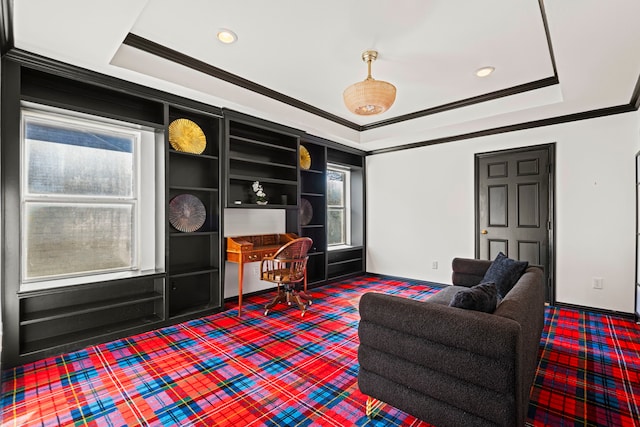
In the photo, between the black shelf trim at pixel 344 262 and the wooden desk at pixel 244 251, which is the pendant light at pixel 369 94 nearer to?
the wooden desk at pixel 244 251

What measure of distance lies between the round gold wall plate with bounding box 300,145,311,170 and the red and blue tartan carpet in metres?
2.46

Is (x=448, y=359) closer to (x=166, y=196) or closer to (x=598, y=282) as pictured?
(x=166, y=196)

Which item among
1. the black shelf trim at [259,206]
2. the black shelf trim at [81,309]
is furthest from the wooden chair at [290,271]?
the black shelf trim at [81,309]

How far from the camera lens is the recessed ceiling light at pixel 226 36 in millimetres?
2540

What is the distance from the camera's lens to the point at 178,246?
3639mm

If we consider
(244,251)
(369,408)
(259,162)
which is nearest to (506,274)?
(369,408)

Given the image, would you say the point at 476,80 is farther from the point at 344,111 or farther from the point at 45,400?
the point at 45,400

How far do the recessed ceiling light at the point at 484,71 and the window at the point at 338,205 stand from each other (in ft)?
9.32

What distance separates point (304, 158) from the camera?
494 cm

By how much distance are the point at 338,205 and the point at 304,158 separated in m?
1.41

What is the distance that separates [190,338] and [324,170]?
3071mm

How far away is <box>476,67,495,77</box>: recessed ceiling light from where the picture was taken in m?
3.15

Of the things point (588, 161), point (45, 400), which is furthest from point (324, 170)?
point (45, 400)

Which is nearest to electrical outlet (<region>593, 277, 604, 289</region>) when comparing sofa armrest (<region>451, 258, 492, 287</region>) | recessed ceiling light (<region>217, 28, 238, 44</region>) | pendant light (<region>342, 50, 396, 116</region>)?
sofa armrest (<region>451, 258, 492, 287</region>)
